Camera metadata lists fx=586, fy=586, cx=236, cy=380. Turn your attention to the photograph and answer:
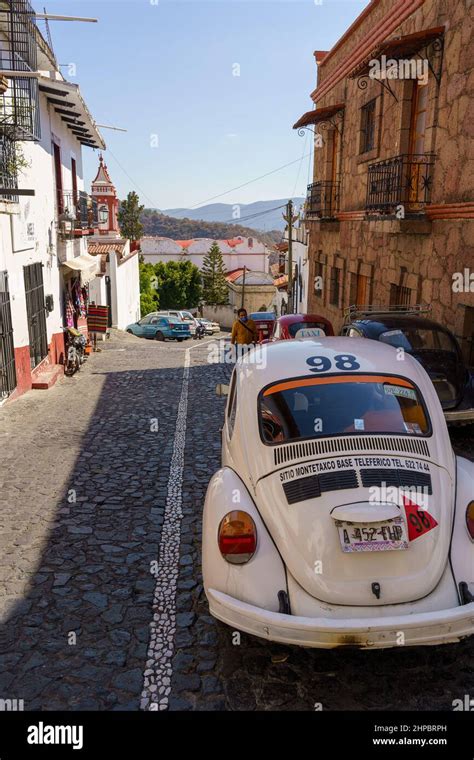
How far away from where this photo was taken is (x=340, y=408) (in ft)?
13.6

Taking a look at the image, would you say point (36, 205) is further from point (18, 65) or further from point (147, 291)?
point (147, 291)

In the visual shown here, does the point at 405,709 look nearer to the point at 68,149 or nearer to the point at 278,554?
the point at 278,554

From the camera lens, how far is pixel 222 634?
3938 millimetres

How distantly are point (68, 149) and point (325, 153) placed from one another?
801cm

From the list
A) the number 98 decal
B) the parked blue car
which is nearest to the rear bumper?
the number 98 decal

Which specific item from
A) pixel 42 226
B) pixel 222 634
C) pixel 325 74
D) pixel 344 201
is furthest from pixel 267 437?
pixel 325 74

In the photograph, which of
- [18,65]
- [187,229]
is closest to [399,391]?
[18,65]

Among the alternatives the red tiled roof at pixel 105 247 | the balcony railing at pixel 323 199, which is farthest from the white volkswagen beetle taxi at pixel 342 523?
the red tiled roof at pixel 105 247

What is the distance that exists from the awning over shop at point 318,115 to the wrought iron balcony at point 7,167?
1004 cm

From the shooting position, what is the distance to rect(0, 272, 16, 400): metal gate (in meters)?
9.77

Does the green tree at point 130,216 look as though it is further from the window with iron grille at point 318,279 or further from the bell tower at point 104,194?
the window with iron grille at point 318,279

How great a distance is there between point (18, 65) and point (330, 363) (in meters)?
8.61

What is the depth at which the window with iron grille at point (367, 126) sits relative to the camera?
14.4m

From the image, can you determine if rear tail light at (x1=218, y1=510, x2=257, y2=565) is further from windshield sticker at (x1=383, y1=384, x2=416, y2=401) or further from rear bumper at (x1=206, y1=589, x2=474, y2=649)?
windshield sticker at (x1=383, y1=384, x2=416, y2=401)
